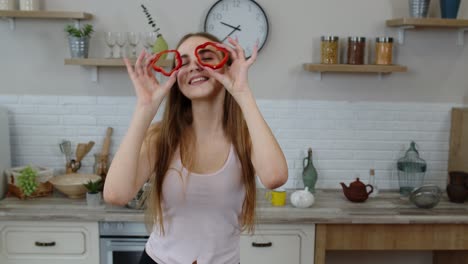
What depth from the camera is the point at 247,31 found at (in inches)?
130

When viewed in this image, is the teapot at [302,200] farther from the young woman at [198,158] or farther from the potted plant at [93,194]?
the young woman at [198,158]

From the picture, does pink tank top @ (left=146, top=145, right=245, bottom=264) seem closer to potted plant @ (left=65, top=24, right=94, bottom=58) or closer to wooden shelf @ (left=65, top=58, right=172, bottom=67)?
wooden shelf @ (left=65, top=58, right=172, bottom=67)

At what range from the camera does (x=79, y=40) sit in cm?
313

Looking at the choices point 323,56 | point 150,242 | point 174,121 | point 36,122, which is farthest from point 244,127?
point 36,122

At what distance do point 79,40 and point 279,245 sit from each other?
1.70 m

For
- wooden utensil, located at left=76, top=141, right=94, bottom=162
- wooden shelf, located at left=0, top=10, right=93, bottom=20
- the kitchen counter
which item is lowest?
the kitchen counter

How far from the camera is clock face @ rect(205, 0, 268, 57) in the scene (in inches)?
130

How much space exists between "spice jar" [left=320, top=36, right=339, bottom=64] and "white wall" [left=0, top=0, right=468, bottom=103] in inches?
5.1

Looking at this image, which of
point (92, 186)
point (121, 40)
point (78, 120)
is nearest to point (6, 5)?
point (121, 40)

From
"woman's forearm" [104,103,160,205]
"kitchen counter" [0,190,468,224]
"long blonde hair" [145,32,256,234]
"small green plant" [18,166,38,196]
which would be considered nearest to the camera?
"woman's forearm" [104,103,160,205]

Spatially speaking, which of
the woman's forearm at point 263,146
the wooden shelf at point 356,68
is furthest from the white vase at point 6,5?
the woman's forearm at point 263,146

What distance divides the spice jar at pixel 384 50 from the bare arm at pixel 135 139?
6.81 feet

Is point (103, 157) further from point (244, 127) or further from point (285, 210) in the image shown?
point (244, 127)

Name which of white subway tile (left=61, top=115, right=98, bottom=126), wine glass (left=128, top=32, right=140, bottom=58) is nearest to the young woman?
wine glass (left=128, top=32, right=140, bottom=58)
